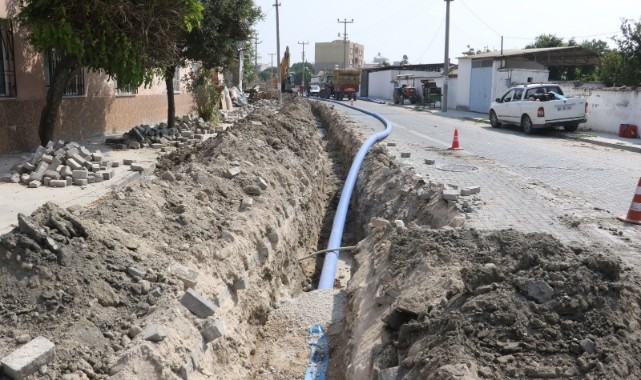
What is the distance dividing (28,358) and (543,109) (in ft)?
60.8

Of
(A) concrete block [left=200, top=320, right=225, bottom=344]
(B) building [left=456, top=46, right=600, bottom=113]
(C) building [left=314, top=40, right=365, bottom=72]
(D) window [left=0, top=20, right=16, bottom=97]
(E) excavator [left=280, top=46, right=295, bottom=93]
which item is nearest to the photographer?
(A) concrete block [left=200, top=320, right=225, bottom=344]

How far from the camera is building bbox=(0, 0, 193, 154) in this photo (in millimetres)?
11315

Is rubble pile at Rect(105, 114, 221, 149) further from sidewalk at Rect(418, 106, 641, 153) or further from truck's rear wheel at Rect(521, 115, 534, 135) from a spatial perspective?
sidewalk at Rect(418, 106, 641, 153)

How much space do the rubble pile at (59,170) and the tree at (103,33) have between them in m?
1.82

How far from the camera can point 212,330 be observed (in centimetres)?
453

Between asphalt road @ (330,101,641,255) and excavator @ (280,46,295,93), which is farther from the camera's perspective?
excavator @ (280,46,295,93)

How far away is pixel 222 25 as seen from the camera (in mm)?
17125

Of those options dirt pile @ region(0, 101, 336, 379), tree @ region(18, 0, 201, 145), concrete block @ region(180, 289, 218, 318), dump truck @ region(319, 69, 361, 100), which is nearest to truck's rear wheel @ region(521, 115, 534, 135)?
tree @ region(18, 0, 201, 145)

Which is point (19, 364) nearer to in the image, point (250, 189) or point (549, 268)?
point (549, 268)

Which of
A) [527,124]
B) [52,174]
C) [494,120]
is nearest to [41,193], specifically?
[52,174]

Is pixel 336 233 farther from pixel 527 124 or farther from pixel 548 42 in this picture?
pixel 548 42

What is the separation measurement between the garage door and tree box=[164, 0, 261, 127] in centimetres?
1742

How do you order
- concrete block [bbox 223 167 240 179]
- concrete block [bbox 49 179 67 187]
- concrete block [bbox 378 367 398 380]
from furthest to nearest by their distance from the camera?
1. concrete block [bbox 49 179 67 187]
2. concrete block [bbox 223 167 240 179]
3. concrete block [bbox 378 367 398 380]

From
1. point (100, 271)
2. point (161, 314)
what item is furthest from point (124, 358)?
point (100, 271)
